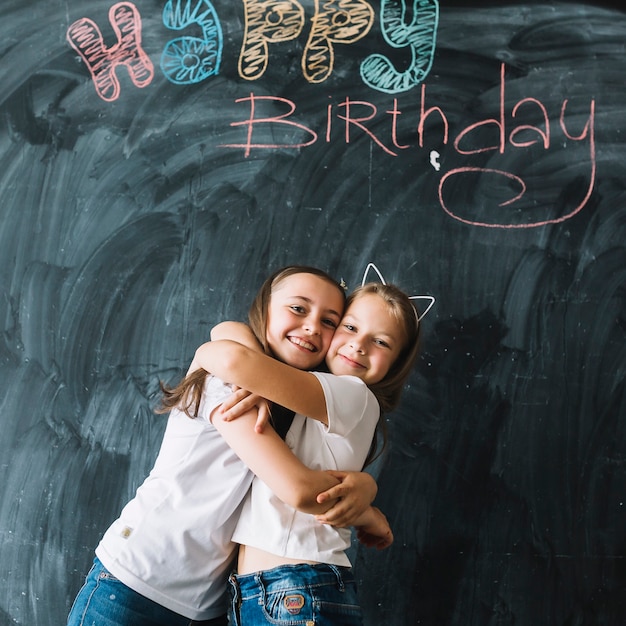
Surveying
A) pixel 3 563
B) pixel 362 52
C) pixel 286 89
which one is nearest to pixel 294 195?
pixel 286 89

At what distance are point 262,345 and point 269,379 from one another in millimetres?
196

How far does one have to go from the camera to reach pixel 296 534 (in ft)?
4.05

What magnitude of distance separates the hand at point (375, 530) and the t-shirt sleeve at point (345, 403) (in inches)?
7.4

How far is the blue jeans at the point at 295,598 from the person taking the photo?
1184 millimetres

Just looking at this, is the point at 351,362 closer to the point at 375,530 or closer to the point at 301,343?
the point at 301,343

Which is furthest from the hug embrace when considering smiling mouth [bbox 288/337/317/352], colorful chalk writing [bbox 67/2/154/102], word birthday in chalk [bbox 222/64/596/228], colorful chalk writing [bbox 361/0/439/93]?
colorful chalk writing [bbox 67/2/154/102]

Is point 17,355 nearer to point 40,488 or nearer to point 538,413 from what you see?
point 40,488

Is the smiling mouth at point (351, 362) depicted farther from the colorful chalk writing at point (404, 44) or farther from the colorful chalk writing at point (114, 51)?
the colorful chalk writing at point (114, 51)

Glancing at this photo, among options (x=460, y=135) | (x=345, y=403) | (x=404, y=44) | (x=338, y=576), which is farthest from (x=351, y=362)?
(x=404, y=44)

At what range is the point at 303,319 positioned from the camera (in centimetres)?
140

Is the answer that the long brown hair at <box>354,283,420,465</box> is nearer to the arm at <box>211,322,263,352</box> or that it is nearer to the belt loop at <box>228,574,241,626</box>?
the arm at <box>211,322,263,352</box>

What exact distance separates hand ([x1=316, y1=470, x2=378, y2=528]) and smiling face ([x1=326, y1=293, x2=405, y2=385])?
0.66 feet

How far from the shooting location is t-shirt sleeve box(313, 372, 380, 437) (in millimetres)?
1247

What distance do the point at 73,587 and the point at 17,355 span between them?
0.55 m
